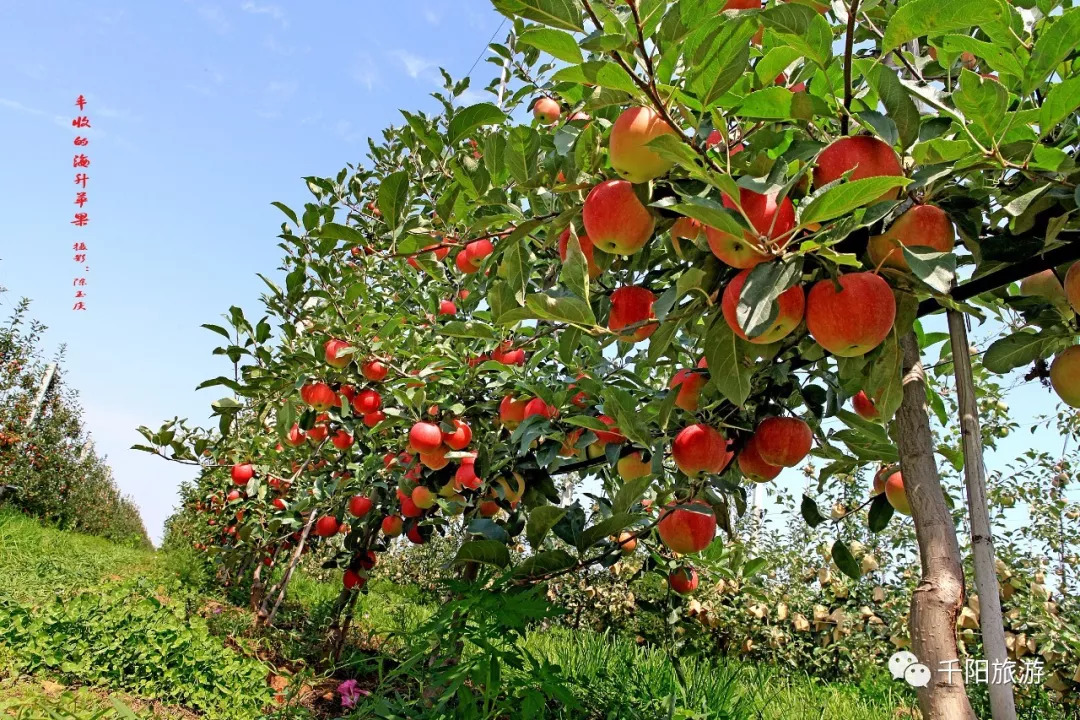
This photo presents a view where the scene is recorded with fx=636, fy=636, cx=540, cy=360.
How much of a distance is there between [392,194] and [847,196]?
750 millimetres

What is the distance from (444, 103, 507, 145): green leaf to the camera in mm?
949

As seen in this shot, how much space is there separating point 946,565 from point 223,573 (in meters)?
6.26

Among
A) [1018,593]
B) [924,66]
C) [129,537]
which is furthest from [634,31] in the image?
[129,537]

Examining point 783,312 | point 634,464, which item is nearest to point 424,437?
point 634,464

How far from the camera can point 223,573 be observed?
19.0ft

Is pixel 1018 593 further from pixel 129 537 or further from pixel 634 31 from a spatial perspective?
pixel 129 537

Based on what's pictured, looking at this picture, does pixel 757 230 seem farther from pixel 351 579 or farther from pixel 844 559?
pixel 351 579

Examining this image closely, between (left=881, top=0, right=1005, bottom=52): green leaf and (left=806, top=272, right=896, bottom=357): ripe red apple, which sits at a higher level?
(left=881, top=0, right=1005, bottom=52): green leaf

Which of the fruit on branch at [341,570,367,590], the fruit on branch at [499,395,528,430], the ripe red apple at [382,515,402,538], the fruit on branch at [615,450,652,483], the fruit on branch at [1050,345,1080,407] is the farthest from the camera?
the fruit on branch at [341,570,367,590]

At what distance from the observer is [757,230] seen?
0.70 meters

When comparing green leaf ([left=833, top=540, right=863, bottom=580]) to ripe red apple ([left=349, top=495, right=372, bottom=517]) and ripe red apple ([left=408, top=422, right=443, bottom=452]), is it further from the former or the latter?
→ ripe red apple ([left=349, top=495, right=372, bottom=517])

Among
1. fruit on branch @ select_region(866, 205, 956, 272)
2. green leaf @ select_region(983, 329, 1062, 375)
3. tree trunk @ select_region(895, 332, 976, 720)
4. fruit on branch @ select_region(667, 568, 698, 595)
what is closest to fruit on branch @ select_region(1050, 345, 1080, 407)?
green leaf @ select_region(983, 329, 1062, 375)

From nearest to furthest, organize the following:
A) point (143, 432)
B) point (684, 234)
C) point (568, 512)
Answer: point (684, 234), point (568, 512), point (143, 432)

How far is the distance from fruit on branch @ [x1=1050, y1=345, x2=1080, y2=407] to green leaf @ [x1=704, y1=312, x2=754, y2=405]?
0.50 meters
